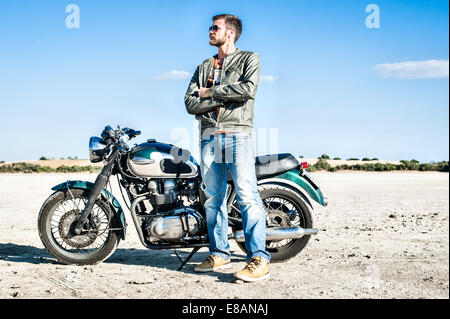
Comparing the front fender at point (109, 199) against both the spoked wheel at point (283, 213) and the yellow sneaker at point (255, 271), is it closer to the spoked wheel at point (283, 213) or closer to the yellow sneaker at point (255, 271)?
the spoked wheel at point (283, 213)

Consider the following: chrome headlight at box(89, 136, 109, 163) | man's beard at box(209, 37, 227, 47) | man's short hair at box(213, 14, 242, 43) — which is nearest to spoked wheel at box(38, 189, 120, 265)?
chrome headlight at box(89, 136, 109, 163)

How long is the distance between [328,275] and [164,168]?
81.5 inches

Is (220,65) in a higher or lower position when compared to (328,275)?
higher

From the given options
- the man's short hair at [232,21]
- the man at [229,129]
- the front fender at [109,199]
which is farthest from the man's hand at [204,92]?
the front fender at [109,199]

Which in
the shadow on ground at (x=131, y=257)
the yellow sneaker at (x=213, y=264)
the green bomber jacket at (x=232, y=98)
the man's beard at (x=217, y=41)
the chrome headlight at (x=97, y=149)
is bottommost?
the shadow on ground at (x=131, y=257)

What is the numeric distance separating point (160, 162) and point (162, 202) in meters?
Answer: 0.44

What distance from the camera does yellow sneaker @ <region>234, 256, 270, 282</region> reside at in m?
5.26

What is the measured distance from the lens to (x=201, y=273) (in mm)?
5750

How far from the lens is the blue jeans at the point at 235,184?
5.38 meters

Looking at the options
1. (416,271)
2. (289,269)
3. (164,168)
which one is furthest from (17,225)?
(416,271)

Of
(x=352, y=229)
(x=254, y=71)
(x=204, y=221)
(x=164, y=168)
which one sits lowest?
(x=352, y=229)

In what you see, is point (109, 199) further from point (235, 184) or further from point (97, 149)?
point (235, 184)

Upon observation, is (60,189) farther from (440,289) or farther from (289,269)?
(440,289)

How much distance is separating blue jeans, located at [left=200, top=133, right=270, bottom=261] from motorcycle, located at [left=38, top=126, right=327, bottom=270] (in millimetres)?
253
